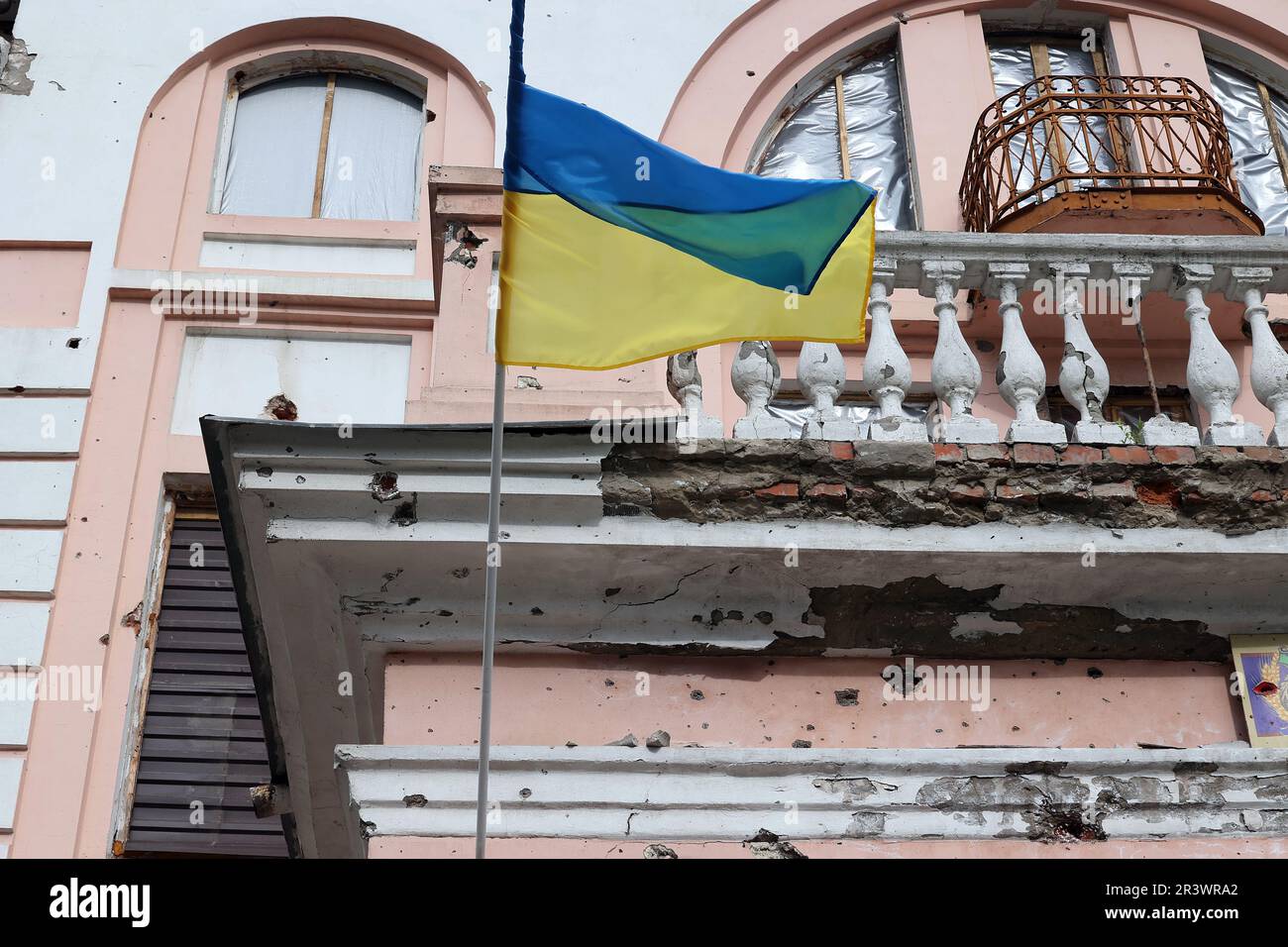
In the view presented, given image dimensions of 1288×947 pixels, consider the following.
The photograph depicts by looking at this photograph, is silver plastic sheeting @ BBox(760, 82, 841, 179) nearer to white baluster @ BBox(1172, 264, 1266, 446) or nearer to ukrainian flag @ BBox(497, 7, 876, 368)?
white baluster @ BBox(1172, 264, 1266, 446)

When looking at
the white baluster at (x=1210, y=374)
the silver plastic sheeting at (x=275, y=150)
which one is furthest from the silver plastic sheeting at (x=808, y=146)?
the white baluster at (x=1210, y=374)

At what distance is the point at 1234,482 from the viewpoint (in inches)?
176

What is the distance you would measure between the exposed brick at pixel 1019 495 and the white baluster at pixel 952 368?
0.17 m

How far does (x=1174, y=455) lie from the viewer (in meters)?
4.48

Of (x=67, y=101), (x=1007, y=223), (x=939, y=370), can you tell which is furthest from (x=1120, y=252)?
(x=67, y=101)

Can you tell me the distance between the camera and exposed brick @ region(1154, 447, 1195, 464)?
14.7ft

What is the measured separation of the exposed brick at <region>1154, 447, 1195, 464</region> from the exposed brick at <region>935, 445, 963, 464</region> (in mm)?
603

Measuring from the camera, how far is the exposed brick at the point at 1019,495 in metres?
4.44

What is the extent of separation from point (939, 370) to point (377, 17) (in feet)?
15.9

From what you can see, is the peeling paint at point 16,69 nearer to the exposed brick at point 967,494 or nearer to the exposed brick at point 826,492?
the exposed brick at point 826,492

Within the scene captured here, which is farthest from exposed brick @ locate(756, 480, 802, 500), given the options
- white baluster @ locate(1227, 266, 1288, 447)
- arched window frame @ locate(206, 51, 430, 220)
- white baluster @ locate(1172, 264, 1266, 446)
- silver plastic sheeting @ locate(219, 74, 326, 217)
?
arched window frame @ locate(206, 51, 430, 220)
